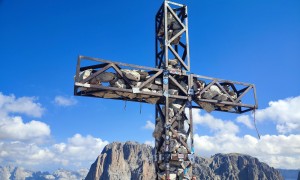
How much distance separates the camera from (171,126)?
37.0ft

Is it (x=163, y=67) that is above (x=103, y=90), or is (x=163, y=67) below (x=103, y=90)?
above

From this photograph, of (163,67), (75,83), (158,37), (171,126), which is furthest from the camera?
(158,37)

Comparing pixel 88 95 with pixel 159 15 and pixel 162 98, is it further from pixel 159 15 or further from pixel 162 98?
pixel 159 15

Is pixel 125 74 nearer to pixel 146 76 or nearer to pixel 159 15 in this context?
pixel 146 76

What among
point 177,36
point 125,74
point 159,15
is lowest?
point 125,74

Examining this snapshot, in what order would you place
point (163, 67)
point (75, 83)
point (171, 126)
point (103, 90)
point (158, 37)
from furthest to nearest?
point (158, 37)
point (163, 67)
point (171, 126)
point (103, 90)
point (75, 83)

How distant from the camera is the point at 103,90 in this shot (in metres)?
10.5

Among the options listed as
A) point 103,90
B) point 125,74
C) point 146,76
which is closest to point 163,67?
point 146,76

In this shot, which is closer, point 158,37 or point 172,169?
point 172,169

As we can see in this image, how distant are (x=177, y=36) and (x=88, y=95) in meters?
4.49

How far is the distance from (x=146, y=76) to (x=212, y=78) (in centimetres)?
281

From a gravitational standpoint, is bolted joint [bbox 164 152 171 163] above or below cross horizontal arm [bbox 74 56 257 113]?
below

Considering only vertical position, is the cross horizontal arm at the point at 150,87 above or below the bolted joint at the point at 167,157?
above

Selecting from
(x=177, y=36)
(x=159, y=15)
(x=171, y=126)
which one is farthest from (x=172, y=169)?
(x=159, y=15)
